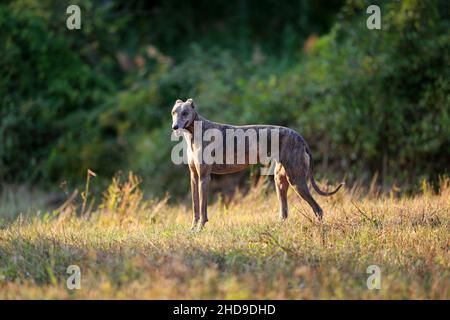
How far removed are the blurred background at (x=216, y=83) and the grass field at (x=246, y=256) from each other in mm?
5553

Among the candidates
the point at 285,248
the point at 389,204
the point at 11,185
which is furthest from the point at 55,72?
the point at 285,248

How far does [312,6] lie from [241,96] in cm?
767

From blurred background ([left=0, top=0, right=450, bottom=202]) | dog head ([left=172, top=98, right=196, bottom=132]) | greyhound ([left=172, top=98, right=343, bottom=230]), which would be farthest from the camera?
blurred background ([left=0, top=0, right=450, bottom=202])

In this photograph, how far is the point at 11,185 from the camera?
20.0 meters

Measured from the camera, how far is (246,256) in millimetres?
8008

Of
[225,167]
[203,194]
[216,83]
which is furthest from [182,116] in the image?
[216,83]

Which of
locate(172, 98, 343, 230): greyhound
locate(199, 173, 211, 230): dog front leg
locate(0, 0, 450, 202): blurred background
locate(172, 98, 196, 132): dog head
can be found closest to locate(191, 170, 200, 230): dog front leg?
locate(172, 98, 343, 230): greyhound

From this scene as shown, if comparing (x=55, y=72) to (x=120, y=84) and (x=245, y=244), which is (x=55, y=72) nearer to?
(x=120, y=84)

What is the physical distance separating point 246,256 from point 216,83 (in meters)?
12.7

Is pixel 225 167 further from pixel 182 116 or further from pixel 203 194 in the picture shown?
pixel 182 116

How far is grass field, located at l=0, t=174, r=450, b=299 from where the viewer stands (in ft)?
22.9

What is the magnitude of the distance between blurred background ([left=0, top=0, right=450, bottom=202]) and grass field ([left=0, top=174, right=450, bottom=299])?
5.55 metres

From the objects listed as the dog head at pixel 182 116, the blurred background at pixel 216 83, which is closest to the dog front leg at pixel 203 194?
the dog head at pixel 182 116

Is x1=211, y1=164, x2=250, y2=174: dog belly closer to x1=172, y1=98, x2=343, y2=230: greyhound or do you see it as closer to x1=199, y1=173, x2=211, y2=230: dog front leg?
x1=172, y1=98, x2=343, y2=230: greyhound
